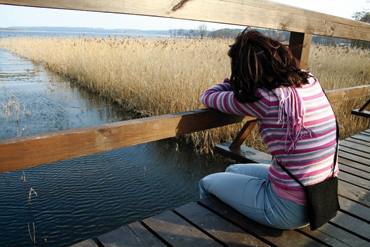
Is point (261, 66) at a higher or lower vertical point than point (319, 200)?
higher

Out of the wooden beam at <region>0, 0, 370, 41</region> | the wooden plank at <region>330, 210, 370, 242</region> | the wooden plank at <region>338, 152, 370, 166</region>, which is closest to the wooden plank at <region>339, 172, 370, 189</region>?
the wooden plank at <region>338, 152, 370, 166</region>

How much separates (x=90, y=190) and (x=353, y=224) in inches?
111

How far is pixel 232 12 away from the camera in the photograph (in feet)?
5.91

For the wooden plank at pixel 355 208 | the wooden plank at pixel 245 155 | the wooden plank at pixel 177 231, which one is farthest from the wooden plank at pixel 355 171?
the wooden plank at pixel 177 231

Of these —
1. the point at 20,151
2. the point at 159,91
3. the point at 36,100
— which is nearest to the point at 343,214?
the point at 20,151

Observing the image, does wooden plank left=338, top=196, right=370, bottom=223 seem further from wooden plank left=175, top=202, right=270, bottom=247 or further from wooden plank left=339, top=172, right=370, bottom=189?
wooden plank left=175, top=202, right=270, bottom=247

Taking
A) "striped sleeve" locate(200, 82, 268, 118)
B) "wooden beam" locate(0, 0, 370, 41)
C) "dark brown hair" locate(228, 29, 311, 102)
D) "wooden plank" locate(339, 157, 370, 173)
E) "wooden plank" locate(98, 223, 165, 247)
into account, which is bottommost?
"wooden plank" locate(98, 223, 165, 247)

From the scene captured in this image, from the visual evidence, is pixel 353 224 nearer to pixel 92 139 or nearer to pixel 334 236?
pixel 334 236

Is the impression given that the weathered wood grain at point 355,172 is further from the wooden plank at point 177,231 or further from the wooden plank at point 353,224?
the wooden plank at point 177,231

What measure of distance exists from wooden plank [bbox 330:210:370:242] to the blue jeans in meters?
0.26

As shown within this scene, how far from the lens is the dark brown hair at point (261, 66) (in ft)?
5.00

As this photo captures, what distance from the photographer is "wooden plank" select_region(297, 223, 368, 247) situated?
1.61 meters

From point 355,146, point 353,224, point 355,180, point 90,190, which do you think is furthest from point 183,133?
point 90,190

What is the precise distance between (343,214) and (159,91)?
4.44 metres
